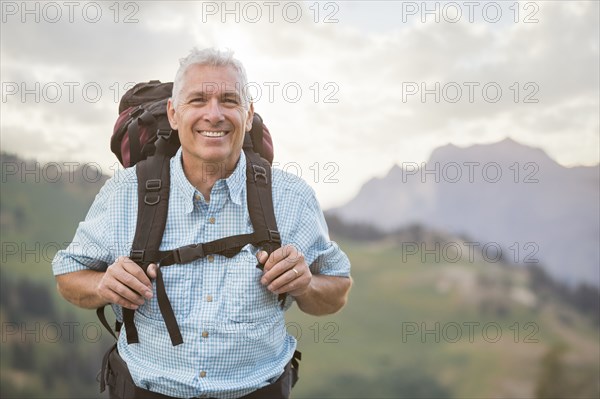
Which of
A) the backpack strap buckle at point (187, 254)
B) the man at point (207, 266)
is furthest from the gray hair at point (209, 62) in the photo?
the backpack strap buckle at point (187, 254)

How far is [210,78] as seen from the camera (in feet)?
8.62

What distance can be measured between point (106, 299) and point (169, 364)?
345 millimetres

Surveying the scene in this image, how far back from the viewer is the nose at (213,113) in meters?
2.59

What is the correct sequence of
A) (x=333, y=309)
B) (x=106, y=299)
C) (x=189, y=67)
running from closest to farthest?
(x=106, y=299) < (x=189, y=67) < (x=333, y=309)

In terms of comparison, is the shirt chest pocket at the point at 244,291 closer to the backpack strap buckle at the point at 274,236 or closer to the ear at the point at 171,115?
the backpack strap buckle at the point at 274,236

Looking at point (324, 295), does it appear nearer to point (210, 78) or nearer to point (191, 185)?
point (191, 185)

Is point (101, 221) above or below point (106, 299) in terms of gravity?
above

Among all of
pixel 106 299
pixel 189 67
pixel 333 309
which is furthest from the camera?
pixel 333 309

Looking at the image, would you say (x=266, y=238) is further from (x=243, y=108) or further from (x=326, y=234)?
(x=243, y=108)

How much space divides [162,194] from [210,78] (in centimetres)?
50

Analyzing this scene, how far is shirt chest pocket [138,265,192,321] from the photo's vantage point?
2.51 meters

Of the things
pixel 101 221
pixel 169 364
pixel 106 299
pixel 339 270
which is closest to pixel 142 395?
pixel 169 364

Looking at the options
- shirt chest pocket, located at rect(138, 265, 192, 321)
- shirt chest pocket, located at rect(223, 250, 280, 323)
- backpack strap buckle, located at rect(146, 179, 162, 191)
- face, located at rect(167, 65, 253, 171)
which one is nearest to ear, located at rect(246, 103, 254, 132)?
face, located at rect(167, 65, 253, 171)

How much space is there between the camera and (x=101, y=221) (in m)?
2.60
